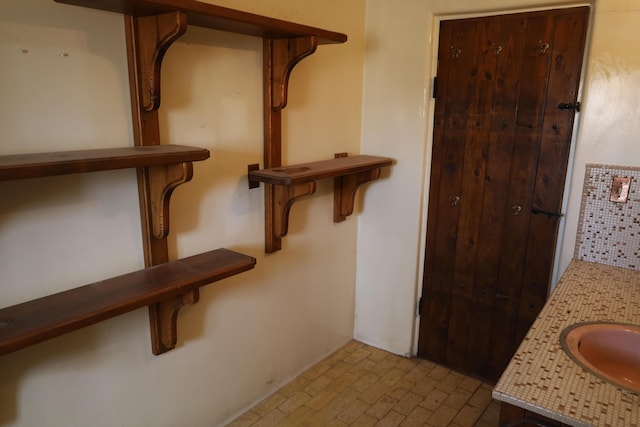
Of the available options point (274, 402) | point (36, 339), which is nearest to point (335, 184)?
point (274, 402)

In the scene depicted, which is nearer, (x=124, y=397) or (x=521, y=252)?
(x=124, y=397)

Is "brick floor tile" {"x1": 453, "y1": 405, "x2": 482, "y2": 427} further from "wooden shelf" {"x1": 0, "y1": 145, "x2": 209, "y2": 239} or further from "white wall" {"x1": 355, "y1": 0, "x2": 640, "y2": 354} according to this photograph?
"wooden shelf" {"x1": 0, "y1": 145, "x2": 209, "y2": 239}

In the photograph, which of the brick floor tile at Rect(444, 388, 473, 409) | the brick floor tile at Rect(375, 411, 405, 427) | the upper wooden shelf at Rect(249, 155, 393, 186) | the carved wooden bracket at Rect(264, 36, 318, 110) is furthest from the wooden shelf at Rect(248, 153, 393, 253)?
the brick floor tile at Rect(444, 388, 473, 409)

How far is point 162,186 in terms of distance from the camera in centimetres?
152

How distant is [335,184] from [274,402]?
1.17 m

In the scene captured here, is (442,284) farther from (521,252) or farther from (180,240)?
(180,240)

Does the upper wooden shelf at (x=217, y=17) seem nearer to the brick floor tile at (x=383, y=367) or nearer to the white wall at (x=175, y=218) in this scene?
the white wall at (x=175, y=218)

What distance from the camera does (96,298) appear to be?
1.36 m

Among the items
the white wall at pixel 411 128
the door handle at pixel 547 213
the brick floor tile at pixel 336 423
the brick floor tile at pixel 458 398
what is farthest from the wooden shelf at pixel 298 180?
the brick floor tile at pixel 458 398

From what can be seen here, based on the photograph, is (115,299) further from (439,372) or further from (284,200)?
(439,372)

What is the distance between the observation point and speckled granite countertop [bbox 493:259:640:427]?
995 millimetres

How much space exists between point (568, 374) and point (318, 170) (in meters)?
1.23

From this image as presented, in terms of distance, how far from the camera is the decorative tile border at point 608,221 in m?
1.85

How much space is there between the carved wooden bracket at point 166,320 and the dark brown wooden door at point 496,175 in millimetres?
1433
